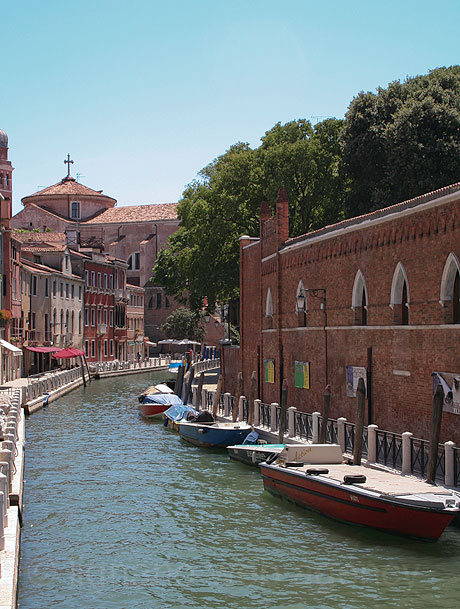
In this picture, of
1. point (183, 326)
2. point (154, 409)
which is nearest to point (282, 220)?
point (154, 409)

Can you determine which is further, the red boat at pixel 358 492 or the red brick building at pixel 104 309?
the red brick building at pixel 104 309

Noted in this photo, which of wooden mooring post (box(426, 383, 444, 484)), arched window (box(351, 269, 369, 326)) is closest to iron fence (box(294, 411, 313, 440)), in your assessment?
arched window (box(351, 269, 369, 326))

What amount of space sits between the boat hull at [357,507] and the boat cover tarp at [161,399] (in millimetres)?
17625

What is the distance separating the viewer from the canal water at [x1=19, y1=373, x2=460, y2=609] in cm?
1189

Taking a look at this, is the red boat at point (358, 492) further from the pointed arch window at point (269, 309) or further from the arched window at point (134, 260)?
the arched window at point (134, 260)

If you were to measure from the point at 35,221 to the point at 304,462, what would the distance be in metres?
81.4

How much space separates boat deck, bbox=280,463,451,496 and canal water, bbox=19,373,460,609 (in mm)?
793

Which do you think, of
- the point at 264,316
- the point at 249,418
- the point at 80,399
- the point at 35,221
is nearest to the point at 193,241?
the point at 80,399

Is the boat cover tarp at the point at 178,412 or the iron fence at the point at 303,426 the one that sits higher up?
the iron fence at the point at 303,426

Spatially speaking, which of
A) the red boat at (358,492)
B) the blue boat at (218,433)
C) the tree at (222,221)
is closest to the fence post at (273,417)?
the blue boat at (218,433)

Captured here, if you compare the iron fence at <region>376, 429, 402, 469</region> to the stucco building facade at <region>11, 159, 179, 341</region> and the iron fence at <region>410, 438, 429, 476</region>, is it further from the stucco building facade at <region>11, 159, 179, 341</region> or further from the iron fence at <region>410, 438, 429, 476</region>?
the stucco building facade at <region>11, 159, 179, 341</region>

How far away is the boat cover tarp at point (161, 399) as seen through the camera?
34.6m

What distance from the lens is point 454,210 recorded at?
16828mm

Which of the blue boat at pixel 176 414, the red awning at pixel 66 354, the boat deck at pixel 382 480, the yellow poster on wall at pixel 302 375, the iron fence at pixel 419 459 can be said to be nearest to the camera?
the boat deck at pixel 382 480
